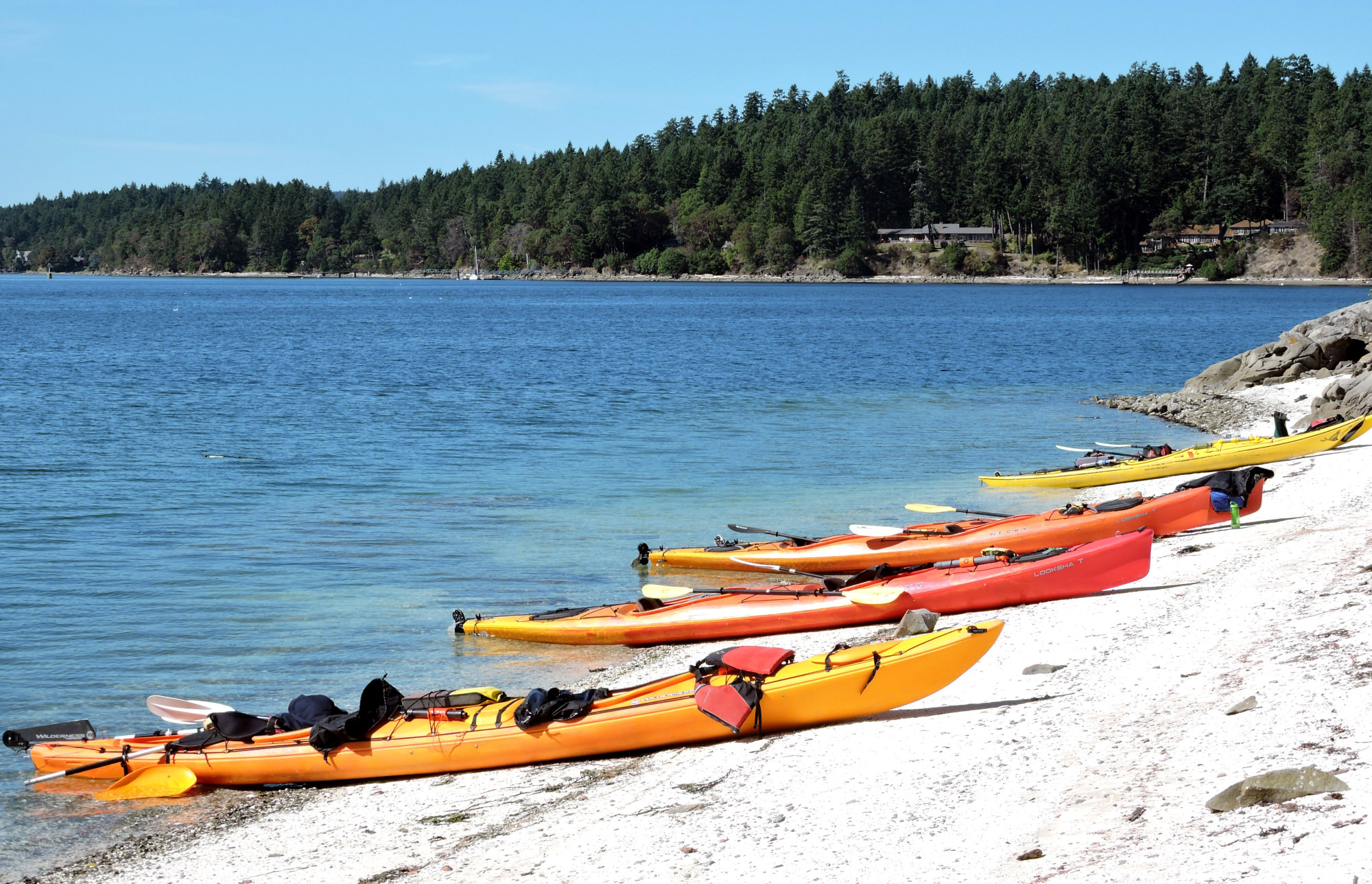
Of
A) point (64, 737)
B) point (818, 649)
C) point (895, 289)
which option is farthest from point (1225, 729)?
point (895, 289)

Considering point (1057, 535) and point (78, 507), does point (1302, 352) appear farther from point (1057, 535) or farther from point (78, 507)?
point (78, 507)

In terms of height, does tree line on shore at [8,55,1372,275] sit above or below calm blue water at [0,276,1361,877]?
above

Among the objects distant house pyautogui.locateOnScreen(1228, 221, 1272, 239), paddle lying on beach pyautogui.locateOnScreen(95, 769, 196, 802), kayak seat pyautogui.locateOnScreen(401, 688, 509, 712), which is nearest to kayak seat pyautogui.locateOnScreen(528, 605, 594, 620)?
kayak seat pyautogui.locateOnScreen(401, 688, 509, 712)

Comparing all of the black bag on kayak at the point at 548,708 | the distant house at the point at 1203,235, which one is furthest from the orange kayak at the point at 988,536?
the distant house at the point at 1203,235

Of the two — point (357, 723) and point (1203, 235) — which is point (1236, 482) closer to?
point (357, 723)

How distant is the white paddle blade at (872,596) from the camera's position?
11969mm

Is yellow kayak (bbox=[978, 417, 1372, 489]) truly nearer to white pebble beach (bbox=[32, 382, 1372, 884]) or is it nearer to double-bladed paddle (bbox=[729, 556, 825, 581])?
double-bladed paddle (bbox=[729, 556, 825, 581])

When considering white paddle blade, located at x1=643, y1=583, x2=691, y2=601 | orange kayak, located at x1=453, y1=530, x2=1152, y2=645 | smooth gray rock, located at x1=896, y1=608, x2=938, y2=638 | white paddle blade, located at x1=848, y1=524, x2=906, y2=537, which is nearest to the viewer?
smooth gray rock, located at x1=896, y1=608, x2=938, y2=638

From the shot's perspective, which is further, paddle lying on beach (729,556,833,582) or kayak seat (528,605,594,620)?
paddle lying on beach (729,556,833,582)

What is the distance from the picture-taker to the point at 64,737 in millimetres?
9500

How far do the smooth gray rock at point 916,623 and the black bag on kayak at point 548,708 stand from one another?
11.6 feet

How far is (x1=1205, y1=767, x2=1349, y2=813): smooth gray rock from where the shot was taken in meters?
A: 5.58

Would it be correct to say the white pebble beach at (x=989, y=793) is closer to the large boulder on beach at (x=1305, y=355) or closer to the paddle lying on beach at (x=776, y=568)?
the paddle lying on beach at (x=776, y=568)

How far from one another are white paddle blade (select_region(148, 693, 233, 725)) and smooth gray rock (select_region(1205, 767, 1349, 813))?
7.57m
